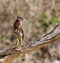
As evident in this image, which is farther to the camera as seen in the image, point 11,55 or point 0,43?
point 0,43

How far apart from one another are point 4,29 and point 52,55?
0.80 meters

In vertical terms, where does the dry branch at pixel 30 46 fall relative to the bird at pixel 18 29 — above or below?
below

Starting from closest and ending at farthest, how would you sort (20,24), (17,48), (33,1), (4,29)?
→ 1. (20,24)
2. (17,48)
3. (33,1)
4. (4,29)

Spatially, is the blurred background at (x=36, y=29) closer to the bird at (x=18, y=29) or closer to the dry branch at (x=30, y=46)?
the dry branch at (x=30, y=46)

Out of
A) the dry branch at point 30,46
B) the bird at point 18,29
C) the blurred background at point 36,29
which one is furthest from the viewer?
the blurred background at point 36,29

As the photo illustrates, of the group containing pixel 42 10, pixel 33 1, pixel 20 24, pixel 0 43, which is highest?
pixel 20 24

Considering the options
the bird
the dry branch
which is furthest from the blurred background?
the bird

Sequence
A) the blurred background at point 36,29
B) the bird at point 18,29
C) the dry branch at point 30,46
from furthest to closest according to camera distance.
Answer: the blurred background at point 36,29, the dry branch at point 30,46, the bird at point 18,29

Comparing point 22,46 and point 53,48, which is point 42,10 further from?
point 22,46

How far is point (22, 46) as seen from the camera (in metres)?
1.14

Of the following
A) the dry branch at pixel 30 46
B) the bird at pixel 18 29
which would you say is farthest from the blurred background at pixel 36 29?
the bird at pixel 18 29

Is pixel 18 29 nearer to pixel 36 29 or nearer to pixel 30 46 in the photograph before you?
pixel 30 46

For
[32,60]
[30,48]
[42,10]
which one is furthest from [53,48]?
[30,48]

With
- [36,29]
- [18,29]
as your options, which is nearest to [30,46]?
[18,29]
